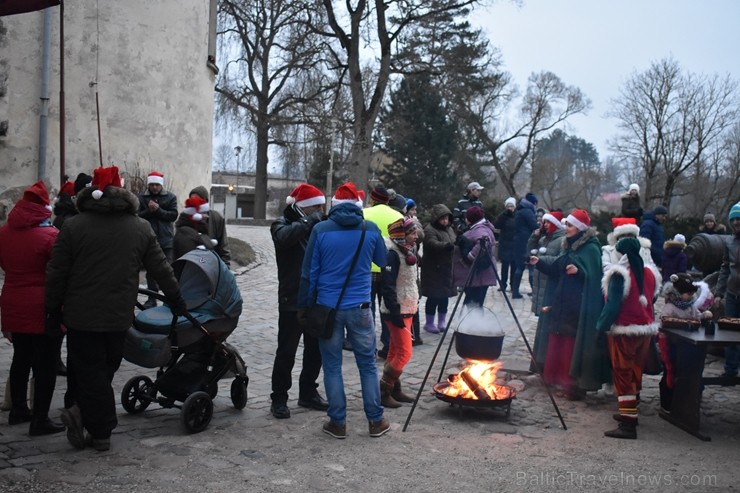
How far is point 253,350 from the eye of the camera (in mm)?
8727

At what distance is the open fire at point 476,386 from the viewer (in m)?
6.25

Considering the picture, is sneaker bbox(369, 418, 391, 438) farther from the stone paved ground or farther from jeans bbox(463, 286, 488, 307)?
jeans bbox(463, 286, 488, 307)

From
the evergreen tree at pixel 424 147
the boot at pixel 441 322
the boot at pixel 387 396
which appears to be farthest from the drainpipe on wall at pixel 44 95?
the evergreen tree at pixel 424 147

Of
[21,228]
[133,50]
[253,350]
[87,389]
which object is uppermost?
[133,50]

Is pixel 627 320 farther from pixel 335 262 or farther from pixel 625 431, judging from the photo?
pixel 335 262

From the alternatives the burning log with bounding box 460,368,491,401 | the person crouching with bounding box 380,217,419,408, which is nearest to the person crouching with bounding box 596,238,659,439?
the burning log with bounding box 460,368,491,401

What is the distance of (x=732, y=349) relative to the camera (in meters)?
8.04

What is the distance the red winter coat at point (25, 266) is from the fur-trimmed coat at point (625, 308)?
4744mm

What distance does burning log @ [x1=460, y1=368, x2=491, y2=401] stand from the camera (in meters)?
6.23

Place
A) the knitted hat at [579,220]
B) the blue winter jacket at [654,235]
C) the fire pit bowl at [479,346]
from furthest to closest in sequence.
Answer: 1. the blue winter jacket at [654,235]
2. the knitted hat at [579,220]
3. the fire pit bowl at [479,346]

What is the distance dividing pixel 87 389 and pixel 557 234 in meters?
5.55

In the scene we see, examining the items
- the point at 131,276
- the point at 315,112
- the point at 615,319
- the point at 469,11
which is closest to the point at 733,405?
the point at 615,319

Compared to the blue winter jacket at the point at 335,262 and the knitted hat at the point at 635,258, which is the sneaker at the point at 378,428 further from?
the knitted hat at the point at 635,258

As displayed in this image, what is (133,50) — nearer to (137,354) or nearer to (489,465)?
(137,354)
